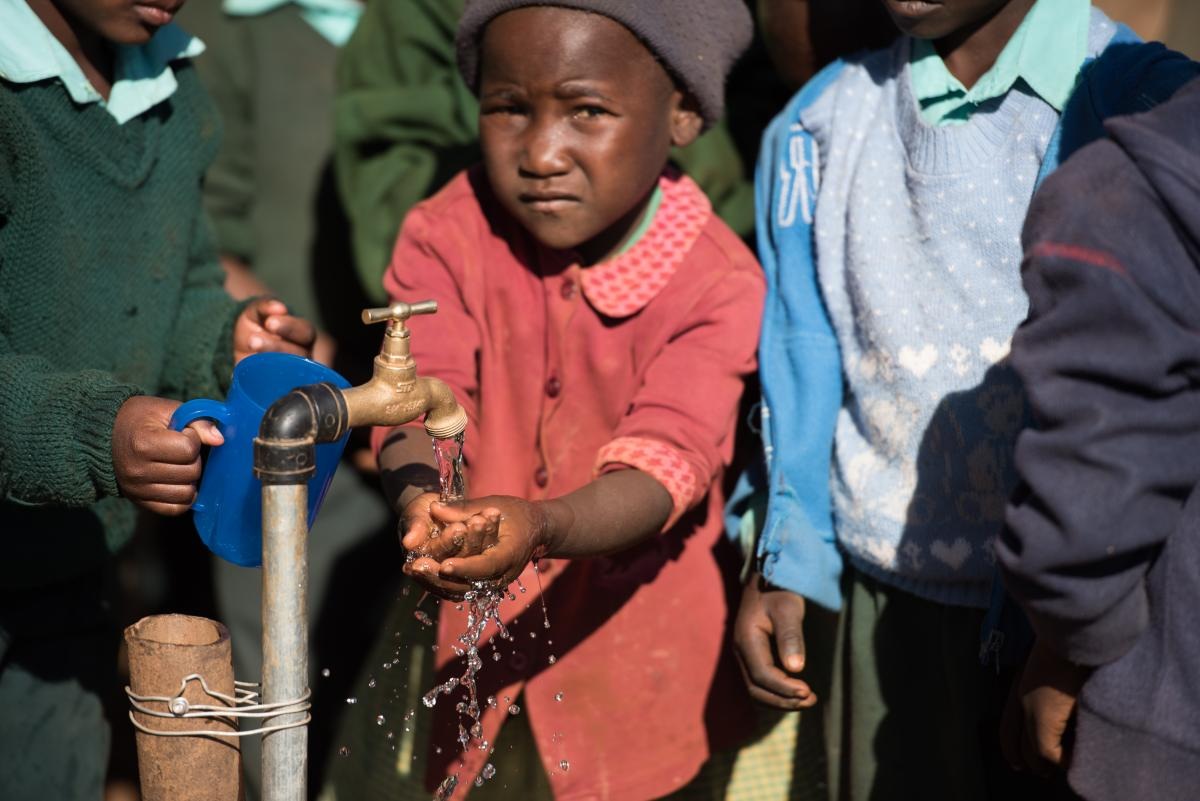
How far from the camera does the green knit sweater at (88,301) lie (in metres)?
1.98

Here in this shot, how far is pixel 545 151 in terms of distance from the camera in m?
2.29

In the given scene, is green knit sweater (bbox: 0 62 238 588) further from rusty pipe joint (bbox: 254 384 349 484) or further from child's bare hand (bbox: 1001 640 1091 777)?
child's bare hand (bbox: 1001 640 1091 777)

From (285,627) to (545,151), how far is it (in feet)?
3.41

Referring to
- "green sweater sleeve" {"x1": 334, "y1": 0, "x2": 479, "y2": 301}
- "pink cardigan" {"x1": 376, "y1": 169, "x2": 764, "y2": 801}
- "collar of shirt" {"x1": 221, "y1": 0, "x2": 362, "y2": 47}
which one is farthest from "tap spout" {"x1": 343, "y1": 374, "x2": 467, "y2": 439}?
"collar of shirt" {"x1": 221, "y1": 0, "x2": 362, "y2": 47}

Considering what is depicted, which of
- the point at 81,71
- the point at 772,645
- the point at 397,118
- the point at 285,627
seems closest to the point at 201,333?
the point at 81,71

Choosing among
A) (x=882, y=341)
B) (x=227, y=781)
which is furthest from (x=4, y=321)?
(x=882, y=341)

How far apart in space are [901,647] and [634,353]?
731 mm

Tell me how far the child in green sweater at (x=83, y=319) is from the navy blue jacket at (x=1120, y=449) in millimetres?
1271

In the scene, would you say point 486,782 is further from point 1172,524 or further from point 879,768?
point 1172,524

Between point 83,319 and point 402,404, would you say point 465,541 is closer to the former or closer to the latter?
point 402,404

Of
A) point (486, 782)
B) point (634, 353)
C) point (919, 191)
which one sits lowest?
point (486, 782)

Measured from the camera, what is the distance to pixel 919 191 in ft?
7.25

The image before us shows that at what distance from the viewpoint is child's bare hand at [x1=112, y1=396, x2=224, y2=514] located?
179 centimetres

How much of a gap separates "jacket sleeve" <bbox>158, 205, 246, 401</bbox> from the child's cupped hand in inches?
32.4
